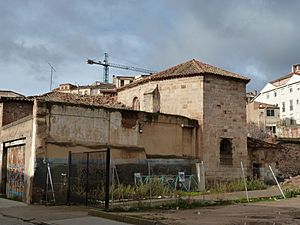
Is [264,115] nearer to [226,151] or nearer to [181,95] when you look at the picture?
[226,151]

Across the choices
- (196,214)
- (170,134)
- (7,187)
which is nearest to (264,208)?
(196,214)

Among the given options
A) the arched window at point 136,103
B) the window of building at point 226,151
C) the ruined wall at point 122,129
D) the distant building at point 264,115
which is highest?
the distant building at point 264,115

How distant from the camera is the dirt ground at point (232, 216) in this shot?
41.2ft

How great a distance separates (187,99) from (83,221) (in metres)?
17.0

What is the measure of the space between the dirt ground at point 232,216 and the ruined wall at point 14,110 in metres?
17.4

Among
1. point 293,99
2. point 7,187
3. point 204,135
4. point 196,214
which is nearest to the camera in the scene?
point 196,214

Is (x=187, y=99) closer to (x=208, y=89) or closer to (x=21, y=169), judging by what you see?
(x=208, y=89)

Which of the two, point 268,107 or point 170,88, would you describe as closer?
point 170,88

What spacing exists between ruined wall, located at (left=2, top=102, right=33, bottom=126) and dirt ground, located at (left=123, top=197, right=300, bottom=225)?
1738cm

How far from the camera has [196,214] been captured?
49.2 ft

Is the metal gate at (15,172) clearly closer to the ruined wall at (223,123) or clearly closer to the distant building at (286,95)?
the ruined wall at (223,123)

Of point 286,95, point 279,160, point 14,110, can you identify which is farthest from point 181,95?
point 286,95

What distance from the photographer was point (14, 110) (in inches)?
1164

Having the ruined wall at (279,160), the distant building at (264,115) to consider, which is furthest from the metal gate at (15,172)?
the distant building at (264,115)
